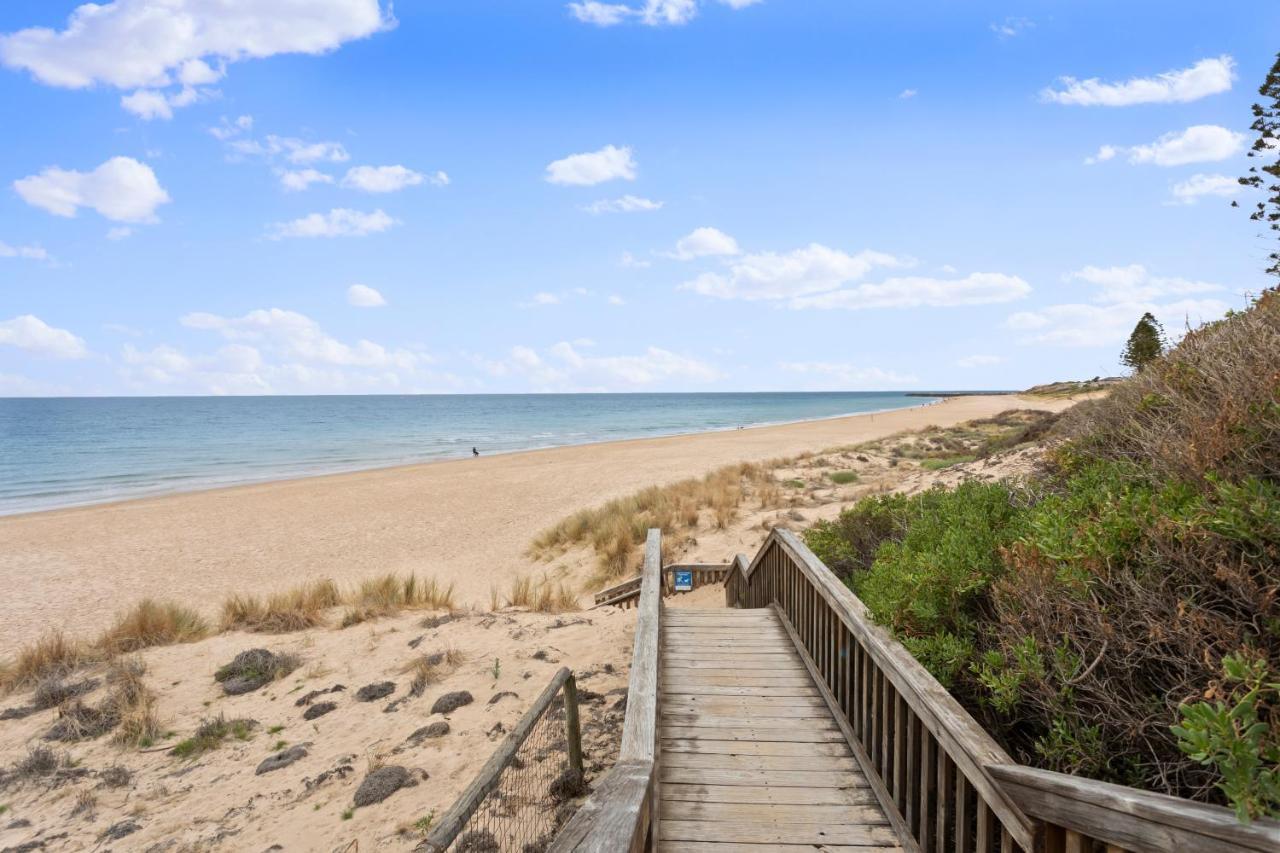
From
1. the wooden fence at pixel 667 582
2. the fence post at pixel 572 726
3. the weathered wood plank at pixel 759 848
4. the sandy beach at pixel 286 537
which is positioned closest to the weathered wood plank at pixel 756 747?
the weathered wood plank at pixel 759 848

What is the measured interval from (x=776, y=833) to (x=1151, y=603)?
A: 2010 mm

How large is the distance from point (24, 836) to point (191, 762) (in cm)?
116

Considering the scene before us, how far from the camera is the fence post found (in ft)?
15.8

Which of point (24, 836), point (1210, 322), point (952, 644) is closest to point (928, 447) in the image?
point (1210, 322)

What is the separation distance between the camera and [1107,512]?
10.3ft

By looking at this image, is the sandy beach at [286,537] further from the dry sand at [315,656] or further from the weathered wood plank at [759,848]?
the weathered wood plank at [759,848]

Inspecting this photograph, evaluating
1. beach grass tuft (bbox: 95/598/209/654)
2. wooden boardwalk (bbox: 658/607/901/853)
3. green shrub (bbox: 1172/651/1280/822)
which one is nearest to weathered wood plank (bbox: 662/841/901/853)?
wooden boardwalk (bbox: 658/607/901/853)

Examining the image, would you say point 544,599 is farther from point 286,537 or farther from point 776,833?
point 286,537

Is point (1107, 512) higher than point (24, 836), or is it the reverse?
point (1107, 512)

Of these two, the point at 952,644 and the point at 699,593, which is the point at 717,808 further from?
the point at 699,593

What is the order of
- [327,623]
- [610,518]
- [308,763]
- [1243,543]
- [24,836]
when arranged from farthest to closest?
[610,518], [327,623], [308,763], [24,836], [1243,543]

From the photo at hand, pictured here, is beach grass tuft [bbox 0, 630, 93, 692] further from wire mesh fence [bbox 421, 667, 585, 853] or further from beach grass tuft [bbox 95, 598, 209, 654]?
wire mesh fence [bbox 421, 667, 585, 853]

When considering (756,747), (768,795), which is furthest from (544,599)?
(768,795)

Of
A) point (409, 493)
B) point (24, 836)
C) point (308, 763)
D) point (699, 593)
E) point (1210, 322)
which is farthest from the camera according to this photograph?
point (409, 493)
